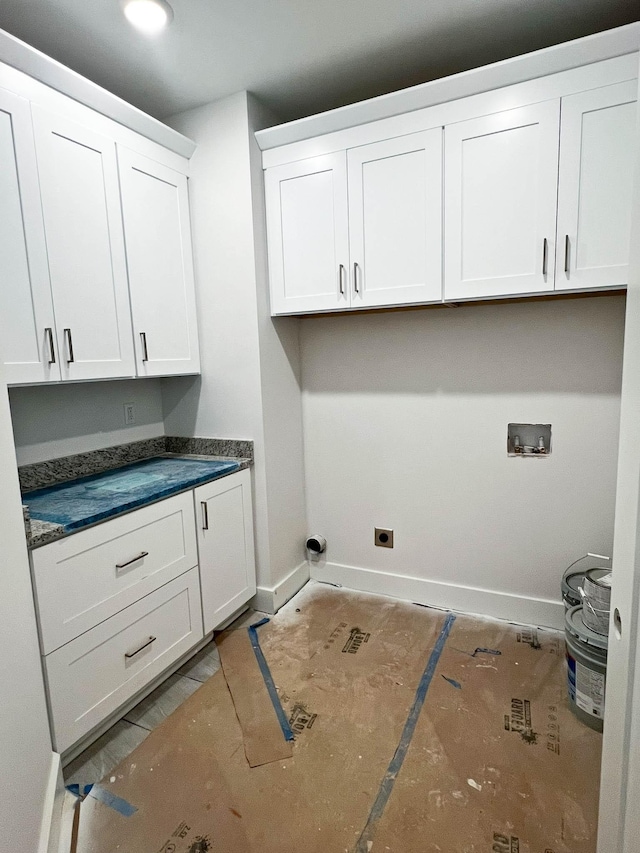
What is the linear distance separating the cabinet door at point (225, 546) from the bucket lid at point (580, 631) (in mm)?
1515

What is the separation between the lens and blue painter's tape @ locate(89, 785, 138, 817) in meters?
1.47

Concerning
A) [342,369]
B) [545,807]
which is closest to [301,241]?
[342,369]

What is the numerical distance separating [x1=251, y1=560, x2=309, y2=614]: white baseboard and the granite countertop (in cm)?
74

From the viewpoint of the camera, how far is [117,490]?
1.94m

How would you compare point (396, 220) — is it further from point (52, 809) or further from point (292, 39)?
point (52, 809)

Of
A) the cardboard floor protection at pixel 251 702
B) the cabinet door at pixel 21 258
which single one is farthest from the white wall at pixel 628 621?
the cabinet door at pixel 21 258

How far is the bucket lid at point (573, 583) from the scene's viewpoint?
2090 mm

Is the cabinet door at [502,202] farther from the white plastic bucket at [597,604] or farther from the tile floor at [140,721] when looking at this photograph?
the tile floor at [140,721]

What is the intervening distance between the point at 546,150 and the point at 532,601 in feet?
6.72

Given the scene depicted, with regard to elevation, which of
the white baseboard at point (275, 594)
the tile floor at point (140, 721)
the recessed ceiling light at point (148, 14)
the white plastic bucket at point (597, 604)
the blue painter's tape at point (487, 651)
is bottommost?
the tile floor at point (140, 721)

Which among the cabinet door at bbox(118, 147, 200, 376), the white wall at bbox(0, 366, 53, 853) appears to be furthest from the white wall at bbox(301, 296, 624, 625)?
the white wall at bbox(0, 366, 53, 853)

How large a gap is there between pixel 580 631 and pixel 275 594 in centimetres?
149

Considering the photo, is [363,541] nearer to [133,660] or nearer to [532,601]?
[532,601]

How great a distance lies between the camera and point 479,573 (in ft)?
8.15
